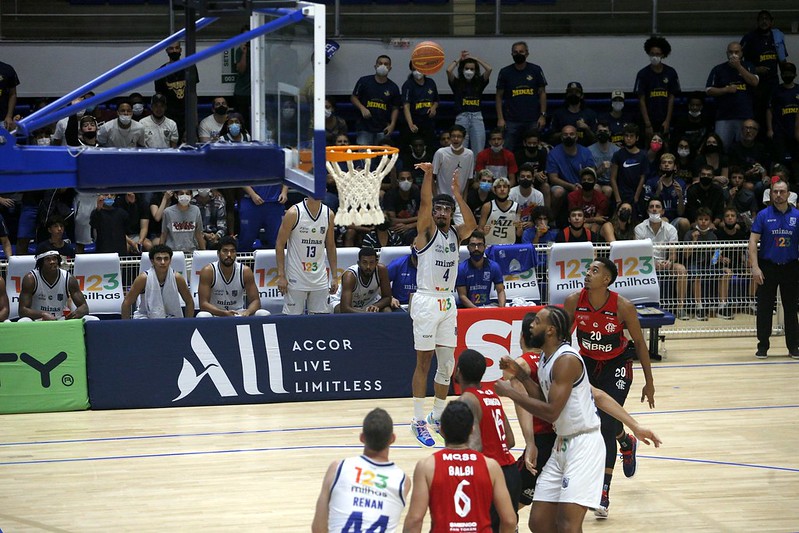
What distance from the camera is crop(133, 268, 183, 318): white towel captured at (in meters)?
12.5

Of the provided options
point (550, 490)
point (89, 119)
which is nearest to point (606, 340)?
point (550, 490)

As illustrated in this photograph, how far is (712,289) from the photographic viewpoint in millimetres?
14781

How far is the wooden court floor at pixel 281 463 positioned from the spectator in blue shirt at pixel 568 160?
4505 mm

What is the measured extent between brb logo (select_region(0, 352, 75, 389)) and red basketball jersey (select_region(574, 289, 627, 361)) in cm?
572

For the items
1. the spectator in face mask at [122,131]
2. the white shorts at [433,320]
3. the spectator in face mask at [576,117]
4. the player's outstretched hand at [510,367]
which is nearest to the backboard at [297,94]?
the player's outstretched hand at [510,367]

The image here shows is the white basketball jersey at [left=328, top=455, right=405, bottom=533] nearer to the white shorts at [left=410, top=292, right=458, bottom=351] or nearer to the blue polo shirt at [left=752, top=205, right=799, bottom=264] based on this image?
the white shorts at [left=410, top=292, right=458, bottom=351]

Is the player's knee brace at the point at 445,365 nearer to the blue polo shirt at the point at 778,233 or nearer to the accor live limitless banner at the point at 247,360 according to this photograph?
the accor live limitless banner at the point at 247,360

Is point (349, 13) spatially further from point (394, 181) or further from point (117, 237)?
point (117, 237)

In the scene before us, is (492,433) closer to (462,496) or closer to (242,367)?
(462,496)

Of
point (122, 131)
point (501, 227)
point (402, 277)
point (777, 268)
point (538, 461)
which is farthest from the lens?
point (122, 131)

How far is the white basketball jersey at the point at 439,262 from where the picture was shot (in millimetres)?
10461

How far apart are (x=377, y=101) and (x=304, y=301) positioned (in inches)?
211

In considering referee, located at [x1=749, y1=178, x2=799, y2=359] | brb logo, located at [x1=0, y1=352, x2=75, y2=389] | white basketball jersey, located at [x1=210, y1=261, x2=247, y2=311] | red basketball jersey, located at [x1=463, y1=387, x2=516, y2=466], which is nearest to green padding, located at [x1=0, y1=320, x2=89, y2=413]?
brb logo, located at [x1=0, y1=352, x2=75, y2=389]

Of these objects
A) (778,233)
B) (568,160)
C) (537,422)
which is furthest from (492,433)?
(568,160)
